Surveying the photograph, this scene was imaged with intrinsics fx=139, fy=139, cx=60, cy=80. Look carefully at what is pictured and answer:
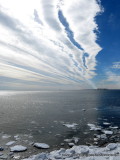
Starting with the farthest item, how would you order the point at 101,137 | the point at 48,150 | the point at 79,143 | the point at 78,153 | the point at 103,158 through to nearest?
the point at 101,137 < the point at 79,143 < the point at 48,150 < the point at 78,153 < the point at 103,158

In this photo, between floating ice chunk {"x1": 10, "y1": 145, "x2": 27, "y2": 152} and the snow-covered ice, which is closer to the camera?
the snow-covered ice

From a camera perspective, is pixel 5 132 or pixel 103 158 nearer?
pixel 103 158

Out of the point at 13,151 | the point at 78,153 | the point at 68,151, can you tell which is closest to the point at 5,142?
the point at 13,151

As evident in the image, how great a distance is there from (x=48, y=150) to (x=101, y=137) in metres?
10.1

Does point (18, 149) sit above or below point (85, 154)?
above

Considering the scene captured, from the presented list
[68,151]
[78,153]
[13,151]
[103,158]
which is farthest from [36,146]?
[103,158]

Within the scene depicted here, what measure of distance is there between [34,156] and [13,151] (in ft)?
11.7

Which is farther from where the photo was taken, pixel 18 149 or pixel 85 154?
pixel 18 149

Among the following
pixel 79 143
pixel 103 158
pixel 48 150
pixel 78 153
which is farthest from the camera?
pixel 79 143

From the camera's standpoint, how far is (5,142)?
2184cm

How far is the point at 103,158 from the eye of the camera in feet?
52.5

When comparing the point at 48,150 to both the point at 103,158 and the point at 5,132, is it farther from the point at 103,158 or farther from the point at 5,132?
the point at 5,132

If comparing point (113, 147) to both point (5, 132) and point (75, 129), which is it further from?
point (5, 132)

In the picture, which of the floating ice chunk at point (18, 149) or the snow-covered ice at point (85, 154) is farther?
the floating ice chunk at point (18, 149)
